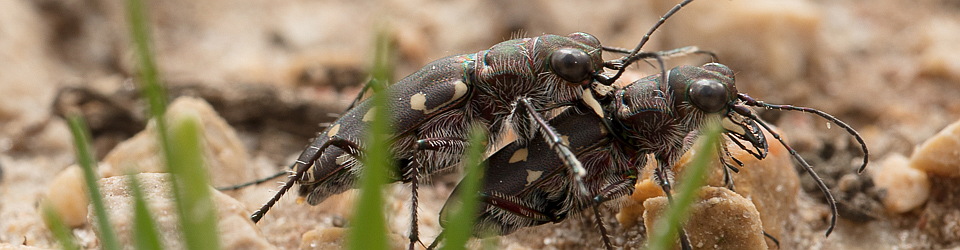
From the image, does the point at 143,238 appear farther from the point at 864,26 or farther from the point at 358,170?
the point at 864,26

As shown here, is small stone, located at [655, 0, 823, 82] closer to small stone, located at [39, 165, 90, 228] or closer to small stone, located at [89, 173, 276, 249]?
small stone, located at [39, 165, 90, 228]

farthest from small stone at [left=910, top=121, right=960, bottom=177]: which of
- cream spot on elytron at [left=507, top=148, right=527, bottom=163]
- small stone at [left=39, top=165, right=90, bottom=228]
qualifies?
small stone at [left=39, top=165, right=90, bottom=228]

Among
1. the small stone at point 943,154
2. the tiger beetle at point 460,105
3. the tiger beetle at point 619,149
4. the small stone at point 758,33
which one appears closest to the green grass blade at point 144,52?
the tiger beetle at point 619,149

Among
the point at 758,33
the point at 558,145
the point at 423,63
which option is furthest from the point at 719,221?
the point at 423,63

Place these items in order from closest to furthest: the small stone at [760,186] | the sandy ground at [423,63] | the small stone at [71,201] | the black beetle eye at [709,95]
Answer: the black beetle eye at [709,95] → the small stone at [760,186] → the small stone at [71,201] → the sandy ground at [423,63]

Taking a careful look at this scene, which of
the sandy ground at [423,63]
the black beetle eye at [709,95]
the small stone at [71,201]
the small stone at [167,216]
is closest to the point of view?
the small stone at [167,216]

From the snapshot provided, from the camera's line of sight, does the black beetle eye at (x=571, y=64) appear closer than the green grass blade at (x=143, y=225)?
No

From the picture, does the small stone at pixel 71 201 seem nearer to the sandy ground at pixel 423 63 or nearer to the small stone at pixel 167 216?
the sandy ground at pixel 423 63
